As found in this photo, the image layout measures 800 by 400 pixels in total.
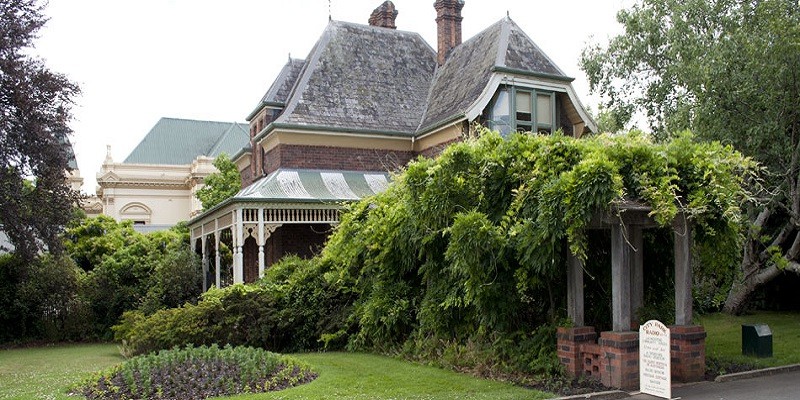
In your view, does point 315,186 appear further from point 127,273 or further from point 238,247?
point 127,273

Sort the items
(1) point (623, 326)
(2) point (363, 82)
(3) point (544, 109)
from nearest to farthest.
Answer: (1) point (623, 326) < (3) point (544, 109) < (2) point (363, 82)

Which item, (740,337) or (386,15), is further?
(386,15)

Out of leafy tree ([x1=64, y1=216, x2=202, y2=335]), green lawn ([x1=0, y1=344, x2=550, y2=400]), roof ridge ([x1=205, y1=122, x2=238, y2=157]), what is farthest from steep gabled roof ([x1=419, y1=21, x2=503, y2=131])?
roof ridge ([x1=205, y1=122, x2=238, y2=157])

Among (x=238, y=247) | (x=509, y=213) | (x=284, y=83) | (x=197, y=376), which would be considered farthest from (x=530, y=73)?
(x=197, y=376)

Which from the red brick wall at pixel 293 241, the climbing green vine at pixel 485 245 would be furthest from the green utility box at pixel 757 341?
the red brick wall at pixel 293 241

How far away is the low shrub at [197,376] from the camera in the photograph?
9672mm

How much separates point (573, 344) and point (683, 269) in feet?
6.21

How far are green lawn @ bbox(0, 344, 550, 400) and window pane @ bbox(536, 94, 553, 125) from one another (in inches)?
428

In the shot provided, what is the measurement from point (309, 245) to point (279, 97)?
5313 mm

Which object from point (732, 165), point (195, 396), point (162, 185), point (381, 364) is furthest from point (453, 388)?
point (162, 185)

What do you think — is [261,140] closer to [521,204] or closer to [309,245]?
[309,245]

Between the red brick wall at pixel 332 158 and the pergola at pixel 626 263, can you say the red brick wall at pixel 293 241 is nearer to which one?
the red brick wall at pixel 332 158

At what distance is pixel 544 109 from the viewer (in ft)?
71.6

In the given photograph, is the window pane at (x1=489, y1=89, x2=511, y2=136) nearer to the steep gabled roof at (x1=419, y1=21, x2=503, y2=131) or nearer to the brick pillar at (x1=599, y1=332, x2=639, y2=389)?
the steep gabled roof at (x1=419, y1=21, x2=503, y2=131)
